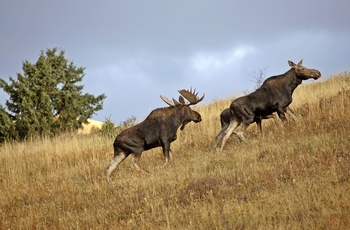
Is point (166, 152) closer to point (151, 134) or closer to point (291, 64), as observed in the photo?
point (151, 134)

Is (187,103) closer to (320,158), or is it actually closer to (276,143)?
(276,143)

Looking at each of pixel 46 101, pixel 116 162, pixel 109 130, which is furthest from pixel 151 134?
pixel 46 101

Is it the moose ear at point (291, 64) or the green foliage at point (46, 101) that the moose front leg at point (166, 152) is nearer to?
the moose ear at point (291, 64)

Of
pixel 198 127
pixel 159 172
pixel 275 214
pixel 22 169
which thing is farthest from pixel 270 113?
pixel 22 169

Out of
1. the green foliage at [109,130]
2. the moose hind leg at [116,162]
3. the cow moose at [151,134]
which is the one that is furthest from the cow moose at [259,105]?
the green foliage at [109,130]

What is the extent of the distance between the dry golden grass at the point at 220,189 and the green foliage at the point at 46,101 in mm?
14288

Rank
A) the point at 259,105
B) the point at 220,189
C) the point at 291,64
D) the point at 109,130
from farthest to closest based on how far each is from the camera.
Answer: the point at 109,130, the point at 291,64, the point at 259,105, the point at 220,189

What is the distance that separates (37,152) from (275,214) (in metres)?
13.8

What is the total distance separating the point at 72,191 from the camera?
1066 centimetres

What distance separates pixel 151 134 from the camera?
1135 cm

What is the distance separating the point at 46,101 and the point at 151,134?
19.6 m

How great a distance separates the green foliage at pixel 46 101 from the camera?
1133 inches

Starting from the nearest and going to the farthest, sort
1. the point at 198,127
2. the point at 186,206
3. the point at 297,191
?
1. the point at 297,191
2. the point at 186,206
3. the point at 198,127

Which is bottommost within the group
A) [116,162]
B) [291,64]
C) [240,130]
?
[116,162]
